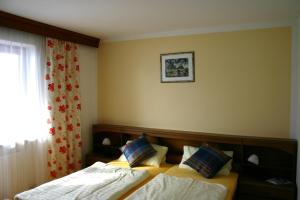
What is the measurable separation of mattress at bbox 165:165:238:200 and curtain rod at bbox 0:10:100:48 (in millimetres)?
2404

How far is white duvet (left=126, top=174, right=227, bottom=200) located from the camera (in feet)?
7.43

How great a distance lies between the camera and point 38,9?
8.42 feet

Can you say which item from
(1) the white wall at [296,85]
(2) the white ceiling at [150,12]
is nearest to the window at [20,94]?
(2) the white ceiling at [150,12]

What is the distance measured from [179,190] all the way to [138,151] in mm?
1101

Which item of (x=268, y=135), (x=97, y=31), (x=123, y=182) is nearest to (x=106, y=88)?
(x=97, y=31)

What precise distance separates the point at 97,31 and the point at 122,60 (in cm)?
68

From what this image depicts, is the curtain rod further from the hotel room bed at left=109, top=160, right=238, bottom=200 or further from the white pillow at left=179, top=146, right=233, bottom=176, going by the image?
the white pillow at left=179, top=146, right=233, bottom=176

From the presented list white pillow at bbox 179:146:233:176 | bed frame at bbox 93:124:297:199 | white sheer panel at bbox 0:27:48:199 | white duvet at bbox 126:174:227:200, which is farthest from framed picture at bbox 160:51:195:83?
white sheer panel at bbox 0:27:48:199

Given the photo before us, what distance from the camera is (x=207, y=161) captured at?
2.95 metres

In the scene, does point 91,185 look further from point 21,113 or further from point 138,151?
point 21,113

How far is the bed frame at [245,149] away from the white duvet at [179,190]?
65 centimetres

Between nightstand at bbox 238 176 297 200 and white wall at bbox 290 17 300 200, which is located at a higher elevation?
white wall at bbox 290 17 300 200

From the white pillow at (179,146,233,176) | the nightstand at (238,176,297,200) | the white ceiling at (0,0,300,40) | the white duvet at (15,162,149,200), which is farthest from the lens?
the white pillow at (179,146,233,176)

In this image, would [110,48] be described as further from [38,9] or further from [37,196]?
[37,196]
